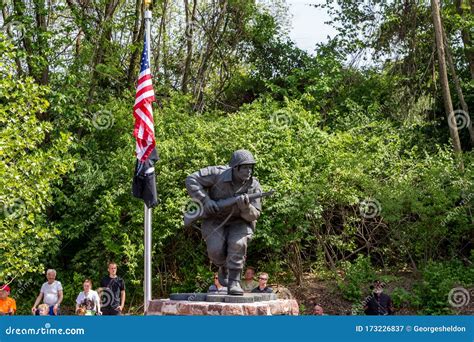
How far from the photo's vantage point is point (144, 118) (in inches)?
672

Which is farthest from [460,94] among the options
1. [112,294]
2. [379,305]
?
[112,294]

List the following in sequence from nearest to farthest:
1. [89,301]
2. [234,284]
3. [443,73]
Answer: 1. [234,284]
2. [89,301]
3. [443,73]

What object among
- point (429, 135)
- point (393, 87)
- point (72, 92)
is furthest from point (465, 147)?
point (72, 92)

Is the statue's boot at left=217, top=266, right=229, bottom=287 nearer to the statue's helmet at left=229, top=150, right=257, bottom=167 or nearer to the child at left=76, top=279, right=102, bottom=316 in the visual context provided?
the statue's helmet at left=229, top=150, right=257, bottom=167

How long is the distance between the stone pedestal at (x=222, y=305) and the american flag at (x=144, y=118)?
4.55 m

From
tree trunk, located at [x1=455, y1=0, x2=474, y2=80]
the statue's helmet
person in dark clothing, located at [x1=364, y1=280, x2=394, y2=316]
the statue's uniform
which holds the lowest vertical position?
person in dark clothing, located at [x1=364, y1=280, x2=394, y2=316]

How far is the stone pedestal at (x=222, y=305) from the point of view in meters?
11.5

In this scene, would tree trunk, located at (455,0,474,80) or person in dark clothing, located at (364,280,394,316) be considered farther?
tree trunk, located at (455,0,474,80)

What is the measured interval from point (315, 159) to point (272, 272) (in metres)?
3.41

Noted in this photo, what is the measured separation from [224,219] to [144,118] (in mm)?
4820

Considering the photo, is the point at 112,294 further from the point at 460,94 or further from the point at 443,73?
the point at 460,94

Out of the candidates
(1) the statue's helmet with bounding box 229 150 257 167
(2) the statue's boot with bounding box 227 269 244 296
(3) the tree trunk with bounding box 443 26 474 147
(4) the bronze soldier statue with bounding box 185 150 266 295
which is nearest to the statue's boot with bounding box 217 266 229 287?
(4) the bronze soldier statue with bounding box 185 150 266 295

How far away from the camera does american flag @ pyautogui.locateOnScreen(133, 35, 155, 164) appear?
54.7 ft

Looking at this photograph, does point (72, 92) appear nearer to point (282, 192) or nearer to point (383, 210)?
point (282, 192)
